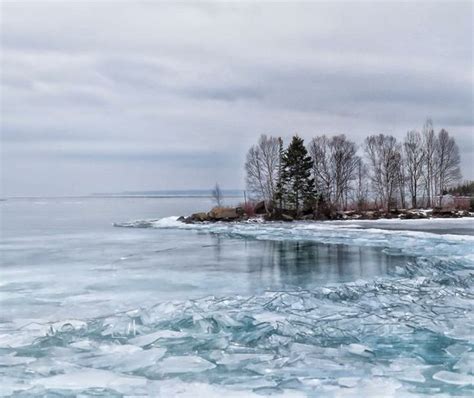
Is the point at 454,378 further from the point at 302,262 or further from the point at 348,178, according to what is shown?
the point at 348,178

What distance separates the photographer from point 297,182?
32.4 metres

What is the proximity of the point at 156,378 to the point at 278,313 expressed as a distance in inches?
86.4

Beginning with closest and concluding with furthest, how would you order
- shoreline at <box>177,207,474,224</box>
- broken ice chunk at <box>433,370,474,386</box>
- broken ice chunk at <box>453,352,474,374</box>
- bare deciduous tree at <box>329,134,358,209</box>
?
broken ice chunk at <box>433,370,474,386</box>
broken ice chunk at <box>453,352,474,374</box>
shoreline at <box>177,207,474,224</box>
bare deciduous tree at <box>329,134,358,209</box>

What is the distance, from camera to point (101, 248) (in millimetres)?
13719

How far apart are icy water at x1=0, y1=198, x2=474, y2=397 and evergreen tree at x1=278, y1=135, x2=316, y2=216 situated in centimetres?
2197

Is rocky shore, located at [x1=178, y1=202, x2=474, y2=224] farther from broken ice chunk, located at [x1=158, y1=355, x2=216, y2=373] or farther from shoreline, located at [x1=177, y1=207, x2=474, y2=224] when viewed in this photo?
broken ice chunk, located at [x1=158, y1=355, x2=216, y2=373]

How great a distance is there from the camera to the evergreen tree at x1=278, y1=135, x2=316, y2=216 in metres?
32.3

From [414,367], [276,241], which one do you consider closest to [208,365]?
[414,367]

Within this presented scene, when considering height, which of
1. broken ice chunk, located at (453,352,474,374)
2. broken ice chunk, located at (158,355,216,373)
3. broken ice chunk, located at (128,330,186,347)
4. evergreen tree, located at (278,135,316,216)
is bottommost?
broken ice chunk, located at (453,352,474,374)

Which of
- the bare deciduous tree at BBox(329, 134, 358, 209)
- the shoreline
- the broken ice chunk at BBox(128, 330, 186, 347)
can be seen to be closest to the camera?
the broken ice chunk at BBox(128, 330, 186, 347)

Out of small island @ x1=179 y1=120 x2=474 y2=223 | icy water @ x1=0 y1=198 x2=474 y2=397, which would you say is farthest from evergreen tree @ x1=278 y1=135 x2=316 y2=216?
icy water @ x1=0 y1=198 x2=474 y2=397

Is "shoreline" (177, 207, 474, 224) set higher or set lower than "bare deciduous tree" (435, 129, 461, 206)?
lower

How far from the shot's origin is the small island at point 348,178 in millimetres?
32531

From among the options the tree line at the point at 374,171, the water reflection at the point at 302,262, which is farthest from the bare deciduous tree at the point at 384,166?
the water reflection at the point at 302,262
